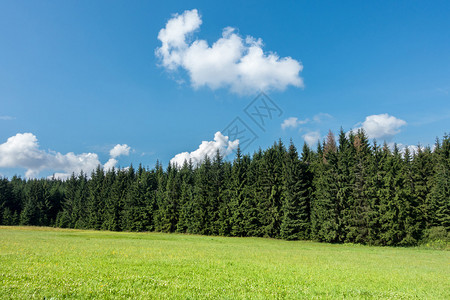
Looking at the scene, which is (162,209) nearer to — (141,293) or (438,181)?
(438,181)

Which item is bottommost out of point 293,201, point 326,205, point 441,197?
point 326,205

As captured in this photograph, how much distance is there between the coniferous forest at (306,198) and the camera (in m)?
49.8

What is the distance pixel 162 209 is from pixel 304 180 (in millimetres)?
42107

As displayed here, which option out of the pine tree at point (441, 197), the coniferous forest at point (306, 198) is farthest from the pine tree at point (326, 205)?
the pine tree at point (441, 197)

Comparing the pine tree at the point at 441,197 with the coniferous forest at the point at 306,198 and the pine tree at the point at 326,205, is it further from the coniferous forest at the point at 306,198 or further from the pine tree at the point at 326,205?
the pine tree at the point at 326,205

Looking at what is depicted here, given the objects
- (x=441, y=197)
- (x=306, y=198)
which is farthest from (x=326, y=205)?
(x=441, y=197)

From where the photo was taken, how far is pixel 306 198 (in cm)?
6041

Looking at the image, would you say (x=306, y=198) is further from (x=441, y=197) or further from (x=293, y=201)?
(x=441, y=197)

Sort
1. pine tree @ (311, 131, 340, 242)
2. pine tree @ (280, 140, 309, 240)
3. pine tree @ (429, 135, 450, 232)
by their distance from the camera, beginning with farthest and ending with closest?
pine tree @ (280, 140, 309, 240)
pine tree @ (311, 131, 340, 242)
pine tree @ (429, 135, 450, 232)

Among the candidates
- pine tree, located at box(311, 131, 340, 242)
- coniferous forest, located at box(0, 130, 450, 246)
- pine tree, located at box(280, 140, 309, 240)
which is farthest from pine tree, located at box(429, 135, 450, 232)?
pine tree, located at box(280, 140, 309, 240)

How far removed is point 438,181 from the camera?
2068 inches

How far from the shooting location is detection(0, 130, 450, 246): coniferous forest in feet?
163

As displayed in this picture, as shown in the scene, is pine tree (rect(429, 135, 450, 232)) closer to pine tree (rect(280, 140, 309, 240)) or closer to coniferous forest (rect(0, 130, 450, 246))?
coniferous forest (rect(0, 130, 450, 246))

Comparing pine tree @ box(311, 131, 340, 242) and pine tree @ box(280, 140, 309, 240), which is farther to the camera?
pine tree @ box(280, 140, 309, 240)
